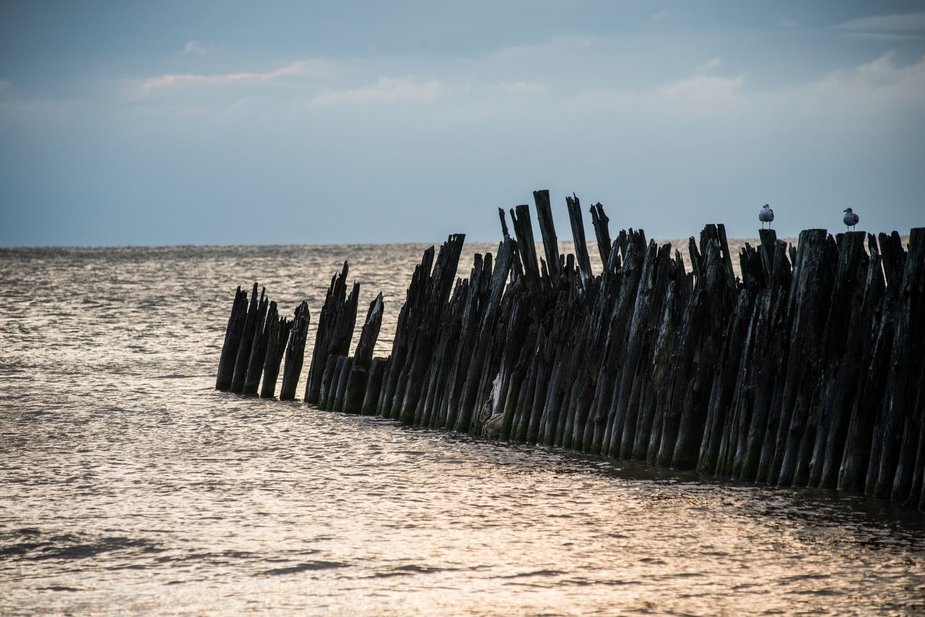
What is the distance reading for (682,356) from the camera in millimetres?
7160

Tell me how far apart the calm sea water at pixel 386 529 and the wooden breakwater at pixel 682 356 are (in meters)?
0.24

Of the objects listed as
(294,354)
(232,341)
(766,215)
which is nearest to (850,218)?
(766,215)

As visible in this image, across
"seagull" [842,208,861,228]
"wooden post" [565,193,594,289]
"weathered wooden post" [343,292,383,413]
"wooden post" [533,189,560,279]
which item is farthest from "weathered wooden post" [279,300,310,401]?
"seagull" [842,208,861,228]

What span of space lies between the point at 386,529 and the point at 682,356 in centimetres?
243

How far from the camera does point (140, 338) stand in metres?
17.7

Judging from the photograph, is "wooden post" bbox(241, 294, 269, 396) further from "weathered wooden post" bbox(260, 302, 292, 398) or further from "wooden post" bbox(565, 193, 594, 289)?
"wooden post" bbox(565, 193, 594, 289)

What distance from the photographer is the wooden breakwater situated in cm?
619

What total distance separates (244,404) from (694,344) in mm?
4893

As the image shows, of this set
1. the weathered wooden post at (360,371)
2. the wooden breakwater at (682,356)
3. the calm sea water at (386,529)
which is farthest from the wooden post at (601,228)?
the weathered wooden post at (360,371)

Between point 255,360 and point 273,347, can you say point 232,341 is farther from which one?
point 273,347

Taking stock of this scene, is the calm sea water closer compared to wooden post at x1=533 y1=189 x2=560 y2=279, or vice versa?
the calm sea water

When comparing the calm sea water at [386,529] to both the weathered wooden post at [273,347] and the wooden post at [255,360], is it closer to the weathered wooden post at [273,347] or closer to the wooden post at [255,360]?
the weathered wooden post at [273,347]

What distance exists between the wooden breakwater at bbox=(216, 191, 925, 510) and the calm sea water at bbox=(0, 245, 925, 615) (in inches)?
9.4

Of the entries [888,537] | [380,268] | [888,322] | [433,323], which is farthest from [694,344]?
[380,268]
